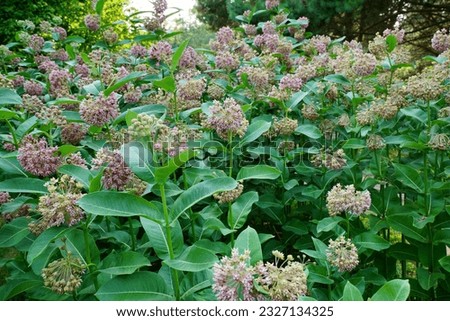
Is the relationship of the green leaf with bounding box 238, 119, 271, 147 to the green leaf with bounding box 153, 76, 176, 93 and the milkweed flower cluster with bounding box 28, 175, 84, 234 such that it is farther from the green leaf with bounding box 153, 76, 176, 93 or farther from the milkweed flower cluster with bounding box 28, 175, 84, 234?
the milkweed flower cluster with bounding box 28, 175, 84, 234

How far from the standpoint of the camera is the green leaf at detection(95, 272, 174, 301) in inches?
69.7

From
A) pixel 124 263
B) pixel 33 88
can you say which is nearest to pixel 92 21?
pixel 33 88

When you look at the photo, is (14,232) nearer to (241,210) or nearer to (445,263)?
(241,210)

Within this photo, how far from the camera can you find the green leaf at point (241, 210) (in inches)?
93.8

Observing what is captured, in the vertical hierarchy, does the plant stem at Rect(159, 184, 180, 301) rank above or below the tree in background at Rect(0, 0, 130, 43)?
below

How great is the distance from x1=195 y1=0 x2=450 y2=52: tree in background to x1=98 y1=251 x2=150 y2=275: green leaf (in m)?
11.0

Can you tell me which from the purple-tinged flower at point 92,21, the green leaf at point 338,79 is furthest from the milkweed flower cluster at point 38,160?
the purple-tinged flower at point 92,21

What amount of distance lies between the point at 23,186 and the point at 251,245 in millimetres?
1019

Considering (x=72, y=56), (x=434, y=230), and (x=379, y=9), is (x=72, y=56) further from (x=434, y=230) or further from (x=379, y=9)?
(x=379, y=9)

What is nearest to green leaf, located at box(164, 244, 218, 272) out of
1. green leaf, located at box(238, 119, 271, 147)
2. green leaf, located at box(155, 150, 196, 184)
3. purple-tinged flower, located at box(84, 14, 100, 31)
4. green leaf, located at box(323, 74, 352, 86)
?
green leaf, located at box(155, 150, 196, 184)

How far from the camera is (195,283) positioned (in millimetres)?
1976

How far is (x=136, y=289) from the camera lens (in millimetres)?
1805
